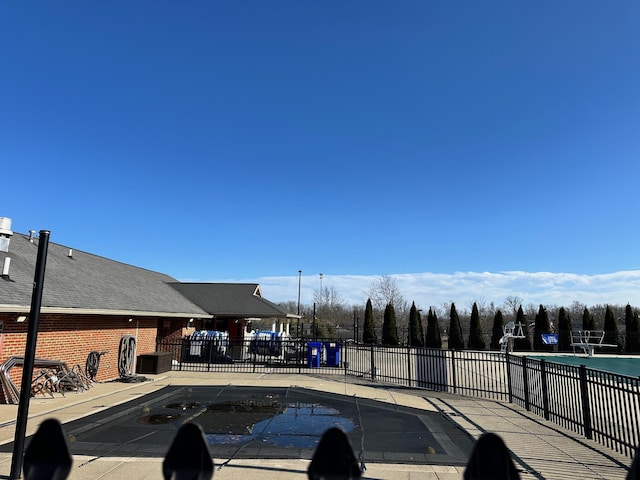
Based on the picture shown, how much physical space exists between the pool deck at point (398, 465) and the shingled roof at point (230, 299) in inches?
430

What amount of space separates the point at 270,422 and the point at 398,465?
11.6 ft

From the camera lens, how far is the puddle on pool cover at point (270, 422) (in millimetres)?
7539

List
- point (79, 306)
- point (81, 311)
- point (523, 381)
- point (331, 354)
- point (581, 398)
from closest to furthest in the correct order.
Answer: point (581, 398) → point (523, 381) → point (81, 311) → point (79, 306) → point (331, 354)

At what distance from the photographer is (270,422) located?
884 cm

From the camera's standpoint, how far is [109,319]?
14633 millimetres

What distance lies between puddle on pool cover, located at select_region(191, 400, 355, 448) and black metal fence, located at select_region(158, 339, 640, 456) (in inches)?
182

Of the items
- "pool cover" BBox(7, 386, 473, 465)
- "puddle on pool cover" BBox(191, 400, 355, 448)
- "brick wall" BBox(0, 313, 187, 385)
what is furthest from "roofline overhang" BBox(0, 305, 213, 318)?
"puddle on pool cover" BBox(191, 400, 355, 448)

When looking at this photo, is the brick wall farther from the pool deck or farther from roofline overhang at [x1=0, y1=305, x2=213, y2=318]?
the pool deck

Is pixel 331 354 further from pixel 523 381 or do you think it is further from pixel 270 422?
pixel 270 422

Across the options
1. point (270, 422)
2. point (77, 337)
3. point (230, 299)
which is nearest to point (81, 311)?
point (77, 337)

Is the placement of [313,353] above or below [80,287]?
below

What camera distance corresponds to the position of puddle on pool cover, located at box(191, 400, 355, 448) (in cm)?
754

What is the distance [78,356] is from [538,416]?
12998 millimetres

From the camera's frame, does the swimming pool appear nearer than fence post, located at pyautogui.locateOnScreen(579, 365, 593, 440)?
No
